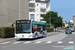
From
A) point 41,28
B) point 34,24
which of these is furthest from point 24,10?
point 34,24

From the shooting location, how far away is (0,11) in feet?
120

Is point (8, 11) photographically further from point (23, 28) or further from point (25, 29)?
point (25, 29)

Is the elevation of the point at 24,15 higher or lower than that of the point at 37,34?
higher

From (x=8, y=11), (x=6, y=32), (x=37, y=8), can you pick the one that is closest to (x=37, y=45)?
(x=6, y=32)

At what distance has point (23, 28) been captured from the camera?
25984 mm

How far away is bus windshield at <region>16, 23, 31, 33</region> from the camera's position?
84.6 ft

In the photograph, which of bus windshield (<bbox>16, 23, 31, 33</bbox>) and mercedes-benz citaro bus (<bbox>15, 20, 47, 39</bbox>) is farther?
bus windshield (<bbox>16, 23, 31, 33</bbox>)

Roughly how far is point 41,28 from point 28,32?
6.16 m

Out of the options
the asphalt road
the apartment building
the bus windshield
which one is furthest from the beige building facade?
the apartment building

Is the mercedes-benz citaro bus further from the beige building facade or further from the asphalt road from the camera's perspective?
the beige building facade

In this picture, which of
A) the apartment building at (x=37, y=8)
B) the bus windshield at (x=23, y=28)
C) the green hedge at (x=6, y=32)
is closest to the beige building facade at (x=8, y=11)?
the green hedge at (x=6, y=32)

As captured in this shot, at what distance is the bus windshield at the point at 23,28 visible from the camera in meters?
25.8

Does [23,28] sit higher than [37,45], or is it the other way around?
[23,28]

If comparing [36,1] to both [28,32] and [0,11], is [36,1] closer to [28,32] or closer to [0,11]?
[0,11]
